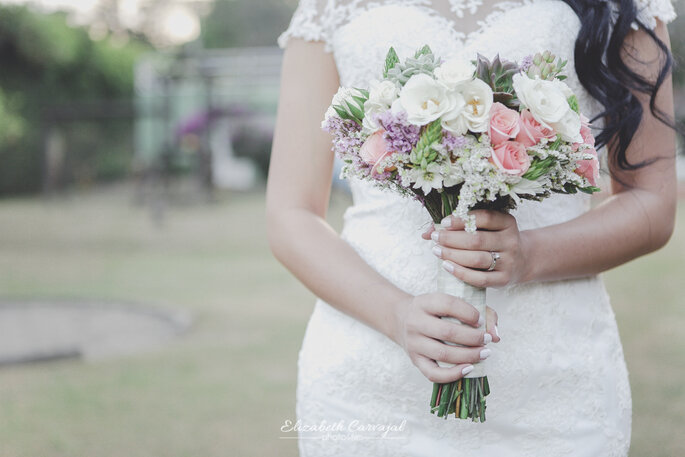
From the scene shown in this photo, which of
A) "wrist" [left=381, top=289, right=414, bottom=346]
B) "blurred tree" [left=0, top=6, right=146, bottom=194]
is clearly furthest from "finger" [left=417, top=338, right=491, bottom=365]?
"blurred tree" [left=0, top=6, right=146, bottom=194]

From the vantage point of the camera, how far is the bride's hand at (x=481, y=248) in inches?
60.8

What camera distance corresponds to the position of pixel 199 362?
6.63 m

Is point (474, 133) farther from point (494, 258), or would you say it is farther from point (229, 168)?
point (229, 168)

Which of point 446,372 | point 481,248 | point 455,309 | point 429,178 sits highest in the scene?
point 429,178

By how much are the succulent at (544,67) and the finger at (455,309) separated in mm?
445

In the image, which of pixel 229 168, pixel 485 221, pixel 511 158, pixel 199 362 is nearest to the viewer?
pixel 511 158

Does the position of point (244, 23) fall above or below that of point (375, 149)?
below

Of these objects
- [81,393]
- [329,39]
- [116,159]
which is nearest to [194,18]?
[116,159]

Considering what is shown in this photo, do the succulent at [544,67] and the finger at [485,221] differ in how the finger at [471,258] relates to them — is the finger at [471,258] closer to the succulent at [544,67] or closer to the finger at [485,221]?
the finger at [485,221]

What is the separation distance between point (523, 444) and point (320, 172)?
2.62ft

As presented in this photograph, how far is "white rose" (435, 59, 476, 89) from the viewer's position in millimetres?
1441

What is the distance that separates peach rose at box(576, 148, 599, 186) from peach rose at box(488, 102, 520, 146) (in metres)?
0.17

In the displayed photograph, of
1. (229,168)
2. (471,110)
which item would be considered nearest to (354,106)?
(471,110)

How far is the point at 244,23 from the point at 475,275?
150 ft
